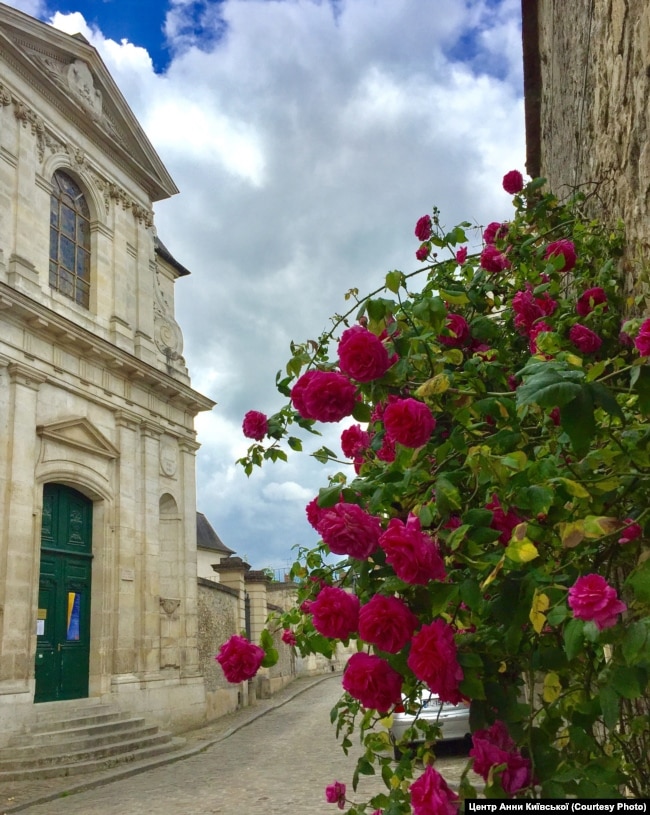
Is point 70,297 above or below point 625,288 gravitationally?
above

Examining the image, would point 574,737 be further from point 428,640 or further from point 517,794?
point 428,640

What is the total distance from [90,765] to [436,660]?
961 centimetres

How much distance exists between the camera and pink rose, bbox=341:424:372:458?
2.80m

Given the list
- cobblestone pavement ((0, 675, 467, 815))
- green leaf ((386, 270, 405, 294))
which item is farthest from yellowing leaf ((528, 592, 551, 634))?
cobblestone pavement ((0, 675, 467, 815))

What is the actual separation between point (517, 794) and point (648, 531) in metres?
0.63

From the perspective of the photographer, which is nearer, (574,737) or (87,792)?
(574,737)

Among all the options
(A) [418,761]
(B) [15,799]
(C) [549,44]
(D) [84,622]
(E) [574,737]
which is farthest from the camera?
(D) [84,622]

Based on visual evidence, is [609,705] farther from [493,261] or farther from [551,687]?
[493,261]

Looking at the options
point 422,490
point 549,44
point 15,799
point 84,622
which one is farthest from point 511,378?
point 84,622

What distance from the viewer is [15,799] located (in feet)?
25.7

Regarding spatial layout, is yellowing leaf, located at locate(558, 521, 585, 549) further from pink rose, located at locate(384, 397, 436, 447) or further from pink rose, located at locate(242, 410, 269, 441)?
pink rose, located at locate(242, 410, 269, 441)

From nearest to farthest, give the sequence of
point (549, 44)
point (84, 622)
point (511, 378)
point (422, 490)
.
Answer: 1. point (422, 490)
2. point (511, 378)
3. point (549, 44)
4. point (84, 622)

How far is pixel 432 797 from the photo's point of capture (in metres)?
1.57

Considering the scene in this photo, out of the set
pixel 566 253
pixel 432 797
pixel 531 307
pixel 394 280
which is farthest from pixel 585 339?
pixel 432 797
